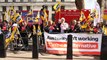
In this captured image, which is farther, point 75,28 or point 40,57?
point 75,28


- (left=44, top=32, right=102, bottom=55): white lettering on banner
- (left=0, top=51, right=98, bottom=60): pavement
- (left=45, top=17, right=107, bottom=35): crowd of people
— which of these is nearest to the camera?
(left=0, top=51, right=98, bottom=60): pavement

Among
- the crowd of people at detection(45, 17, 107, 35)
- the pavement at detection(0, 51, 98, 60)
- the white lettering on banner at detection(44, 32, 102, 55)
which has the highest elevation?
the crowd of people at detection(45, 17, 107, 35)

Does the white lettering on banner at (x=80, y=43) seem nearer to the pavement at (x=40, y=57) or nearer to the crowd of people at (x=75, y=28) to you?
the pavement at (x=40, y=57)

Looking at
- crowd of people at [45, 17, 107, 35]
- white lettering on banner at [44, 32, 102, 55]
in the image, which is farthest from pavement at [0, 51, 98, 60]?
crowd of people at [45, 17, 107, 35]

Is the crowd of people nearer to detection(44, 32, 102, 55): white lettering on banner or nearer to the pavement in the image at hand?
detection(44, 32, 102, 55): white lettering on banner

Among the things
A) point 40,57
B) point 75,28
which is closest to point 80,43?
point 40,57

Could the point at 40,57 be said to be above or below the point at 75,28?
below

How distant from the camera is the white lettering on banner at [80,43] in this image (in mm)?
15977

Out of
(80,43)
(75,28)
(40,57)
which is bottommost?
(40,57)

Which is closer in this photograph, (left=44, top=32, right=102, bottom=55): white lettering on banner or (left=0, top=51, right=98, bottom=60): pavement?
(left=0, top=51, right=98, bottom=60): pavement

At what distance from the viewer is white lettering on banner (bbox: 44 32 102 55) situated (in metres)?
16.0

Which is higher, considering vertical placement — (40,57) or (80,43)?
(80,43)

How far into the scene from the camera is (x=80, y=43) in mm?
16047

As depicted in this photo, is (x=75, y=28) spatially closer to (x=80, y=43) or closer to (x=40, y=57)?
(x=80, y=43)
